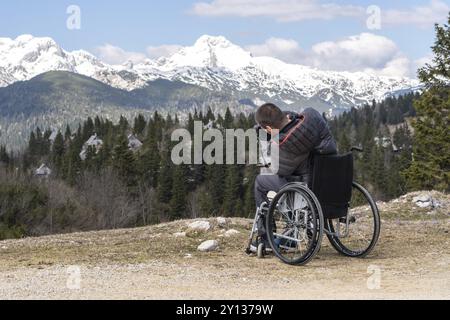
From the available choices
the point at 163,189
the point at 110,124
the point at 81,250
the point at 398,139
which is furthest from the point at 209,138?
the point at 81,250

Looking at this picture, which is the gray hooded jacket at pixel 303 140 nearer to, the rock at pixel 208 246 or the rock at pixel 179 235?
the rock at pixel 208 246

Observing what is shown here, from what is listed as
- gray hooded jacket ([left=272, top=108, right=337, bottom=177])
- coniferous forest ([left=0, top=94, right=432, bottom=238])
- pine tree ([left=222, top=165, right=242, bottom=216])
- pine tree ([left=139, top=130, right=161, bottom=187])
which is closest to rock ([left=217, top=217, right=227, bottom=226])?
gray hooded jacket ([left=272, top=108, right=337, bottom=177])

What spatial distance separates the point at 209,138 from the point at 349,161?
118508 millimetres

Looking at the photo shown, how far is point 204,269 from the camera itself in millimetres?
7867

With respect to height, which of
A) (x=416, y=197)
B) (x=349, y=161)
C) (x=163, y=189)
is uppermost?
(x=349, y=161)

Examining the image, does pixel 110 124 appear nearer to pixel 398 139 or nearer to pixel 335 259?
pixel 398 139

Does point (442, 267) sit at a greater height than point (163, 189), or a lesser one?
greater

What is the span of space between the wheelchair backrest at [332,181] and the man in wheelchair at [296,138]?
Result: 138mm

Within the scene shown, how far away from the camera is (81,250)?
965 cm

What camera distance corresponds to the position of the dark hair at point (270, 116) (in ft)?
27.5

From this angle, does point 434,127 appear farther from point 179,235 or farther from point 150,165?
point 150,165

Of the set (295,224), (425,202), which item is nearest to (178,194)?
(425,202)

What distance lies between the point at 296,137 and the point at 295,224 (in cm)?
126

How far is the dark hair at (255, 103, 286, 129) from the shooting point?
8375 mm
